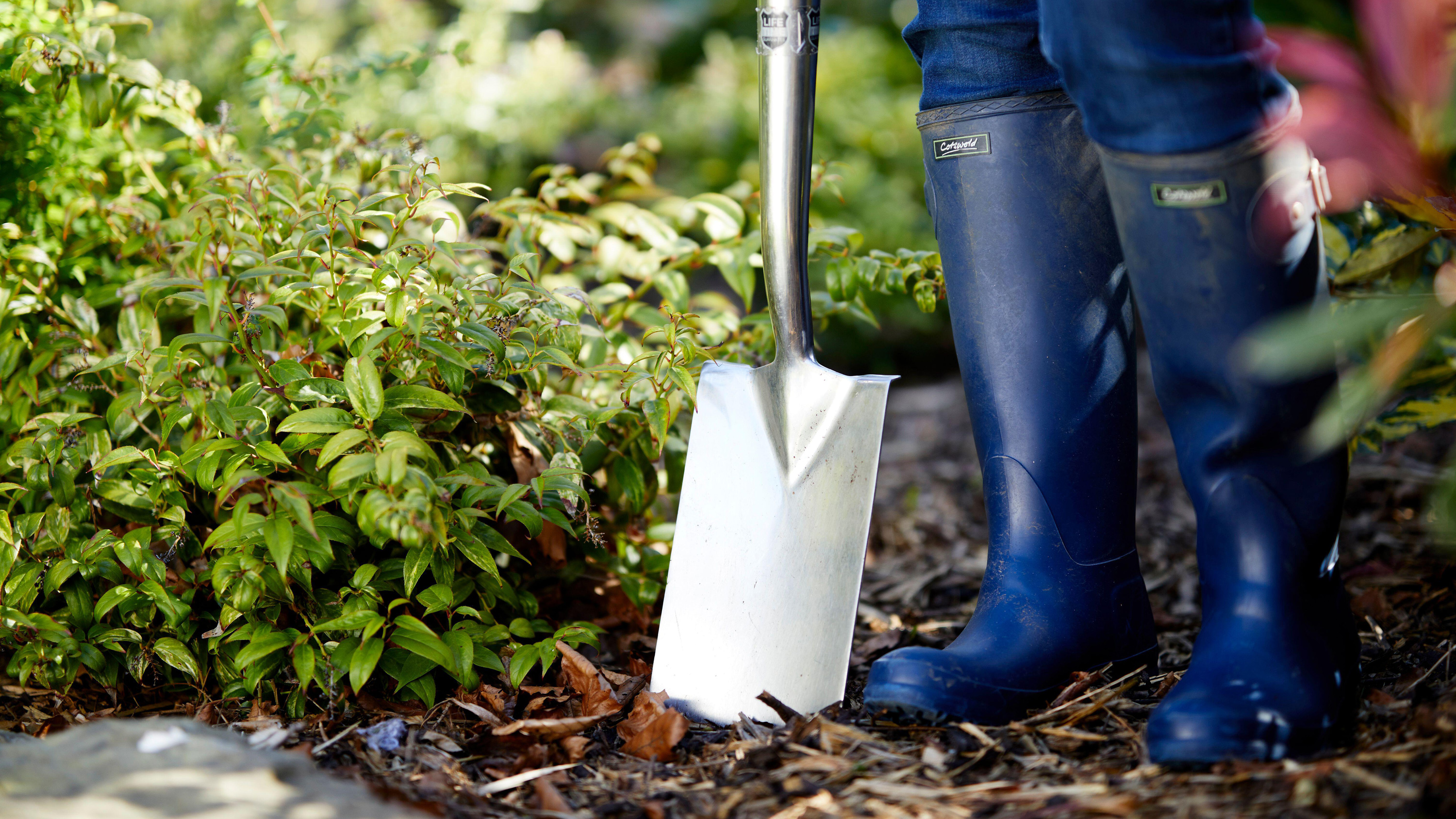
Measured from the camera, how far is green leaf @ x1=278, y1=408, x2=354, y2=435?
43.9 inches

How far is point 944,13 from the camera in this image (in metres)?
1.24

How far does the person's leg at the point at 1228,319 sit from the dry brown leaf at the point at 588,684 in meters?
0.62

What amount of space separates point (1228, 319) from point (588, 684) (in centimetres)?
86

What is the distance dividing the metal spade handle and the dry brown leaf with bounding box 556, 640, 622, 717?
18.4 inches

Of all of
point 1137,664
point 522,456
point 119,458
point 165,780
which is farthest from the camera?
point 522,456

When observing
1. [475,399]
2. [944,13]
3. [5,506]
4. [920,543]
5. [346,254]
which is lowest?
[920,543]

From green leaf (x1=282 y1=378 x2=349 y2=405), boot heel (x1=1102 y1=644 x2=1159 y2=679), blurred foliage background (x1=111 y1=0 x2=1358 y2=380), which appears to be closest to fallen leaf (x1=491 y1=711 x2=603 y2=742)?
green leaf (x1=282 y1=378 x2=349 y2=405)

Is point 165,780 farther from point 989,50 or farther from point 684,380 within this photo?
point 989,50

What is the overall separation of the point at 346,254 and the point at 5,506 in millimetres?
586

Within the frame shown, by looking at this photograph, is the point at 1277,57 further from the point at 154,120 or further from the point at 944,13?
the point at 154,120

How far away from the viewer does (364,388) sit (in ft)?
3.67

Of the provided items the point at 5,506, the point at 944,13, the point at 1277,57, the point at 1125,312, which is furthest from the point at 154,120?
the point at 1277,57

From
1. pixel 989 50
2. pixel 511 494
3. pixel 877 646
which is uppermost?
pixel 989 50

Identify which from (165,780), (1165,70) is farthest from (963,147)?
(165,780)
